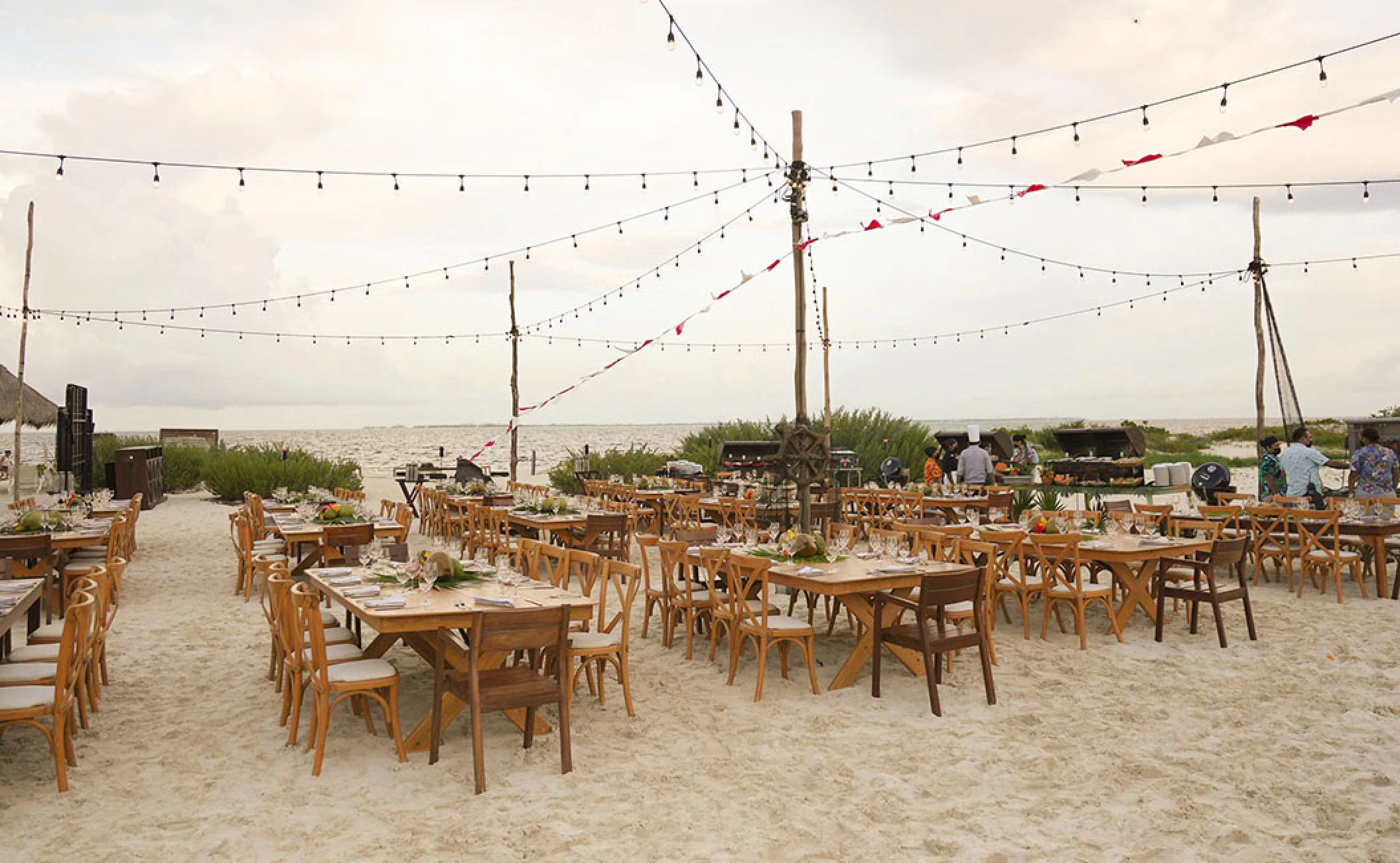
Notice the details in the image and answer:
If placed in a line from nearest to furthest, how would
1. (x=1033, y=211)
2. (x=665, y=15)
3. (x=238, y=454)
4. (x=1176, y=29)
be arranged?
(x=665, y=15) < (x=1176, y=29) < (x=1033, y=211) < (x=238, y=454)

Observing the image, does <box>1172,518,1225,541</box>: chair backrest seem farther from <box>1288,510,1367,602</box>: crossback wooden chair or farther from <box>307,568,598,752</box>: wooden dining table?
<box>307,568,598,752</box>: wooden dining table

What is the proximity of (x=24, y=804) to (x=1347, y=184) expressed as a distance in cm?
1207

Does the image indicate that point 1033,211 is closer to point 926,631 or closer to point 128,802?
point 926,631

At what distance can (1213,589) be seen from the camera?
686 centimetres

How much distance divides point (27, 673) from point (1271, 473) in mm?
13013

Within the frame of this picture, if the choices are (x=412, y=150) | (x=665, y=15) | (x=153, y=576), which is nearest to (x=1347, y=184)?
(x=665, y=15)

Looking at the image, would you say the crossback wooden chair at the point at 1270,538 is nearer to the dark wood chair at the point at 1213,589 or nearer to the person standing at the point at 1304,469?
the person standing at the point at 1304,469

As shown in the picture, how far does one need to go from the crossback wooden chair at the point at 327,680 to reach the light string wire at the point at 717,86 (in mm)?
4831

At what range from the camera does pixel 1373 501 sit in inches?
380

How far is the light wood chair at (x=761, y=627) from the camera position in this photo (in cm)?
578

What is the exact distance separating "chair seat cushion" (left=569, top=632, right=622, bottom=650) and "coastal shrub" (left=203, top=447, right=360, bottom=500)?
560 inches

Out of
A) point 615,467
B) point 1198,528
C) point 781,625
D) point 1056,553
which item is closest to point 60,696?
point 781,625

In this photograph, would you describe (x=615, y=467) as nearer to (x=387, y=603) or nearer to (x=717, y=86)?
(x=717, y=86)

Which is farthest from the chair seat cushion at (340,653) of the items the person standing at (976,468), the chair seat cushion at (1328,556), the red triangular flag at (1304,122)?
the person standing at (976,468)
